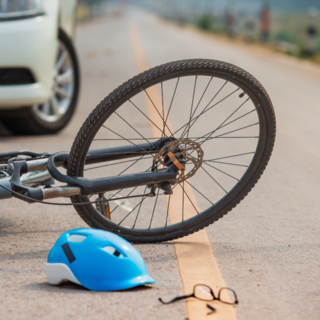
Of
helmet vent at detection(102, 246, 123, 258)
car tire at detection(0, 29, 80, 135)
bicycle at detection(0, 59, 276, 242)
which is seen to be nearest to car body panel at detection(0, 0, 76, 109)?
car tire at detection(0, 29, 80, 135)

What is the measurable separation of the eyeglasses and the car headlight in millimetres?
3511

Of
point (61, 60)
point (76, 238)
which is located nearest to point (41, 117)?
point (61, 60)

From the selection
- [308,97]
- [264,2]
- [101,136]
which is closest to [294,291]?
[101,136]

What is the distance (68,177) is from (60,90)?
129 inches

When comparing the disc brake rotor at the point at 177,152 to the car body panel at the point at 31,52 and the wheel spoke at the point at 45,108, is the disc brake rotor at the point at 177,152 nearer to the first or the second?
the car body panel at the point at 31,52

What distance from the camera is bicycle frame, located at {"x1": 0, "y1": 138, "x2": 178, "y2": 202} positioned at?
113 inches

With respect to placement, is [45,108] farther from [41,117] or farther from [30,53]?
[30,53]

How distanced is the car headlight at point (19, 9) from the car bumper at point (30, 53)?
0.05 meters

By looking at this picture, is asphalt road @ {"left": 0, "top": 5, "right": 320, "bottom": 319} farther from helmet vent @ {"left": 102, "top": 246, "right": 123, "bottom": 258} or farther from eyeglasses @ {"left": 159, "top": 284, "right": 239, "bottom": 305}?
helmet vent @ {"left": 102, "top": 246, "right": 123, "bottom": 258}

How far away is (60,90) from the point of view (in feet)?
19.7

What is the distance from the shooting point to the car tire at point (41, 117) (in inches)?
220

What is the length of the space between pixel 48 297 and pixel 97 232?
344 millimetres

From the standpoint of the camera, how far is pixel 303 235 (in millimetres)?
3361

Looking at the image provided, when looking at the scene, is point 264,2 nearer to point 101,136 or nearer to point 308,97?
point 308,97
